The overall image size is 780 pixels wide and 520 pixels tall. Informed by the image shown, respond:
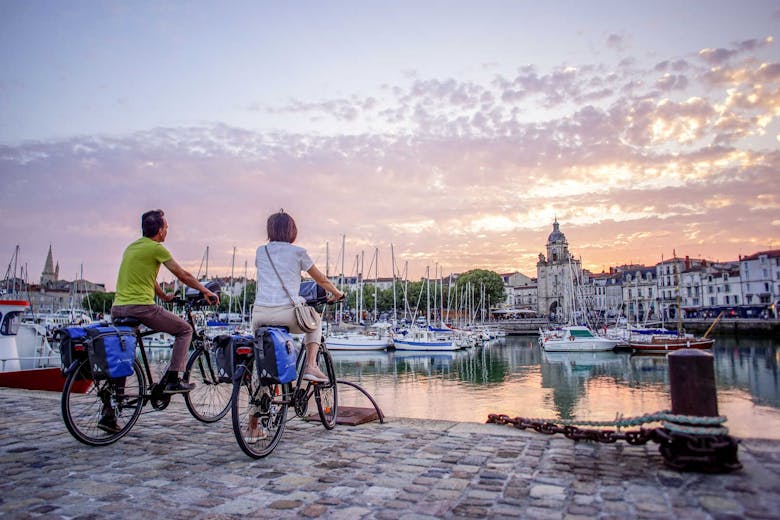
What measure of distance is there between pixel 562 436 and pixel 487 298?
114 m

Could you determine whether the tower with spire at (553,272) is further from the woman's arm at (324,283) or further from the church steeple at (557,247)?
the woman's arm at (324,283)

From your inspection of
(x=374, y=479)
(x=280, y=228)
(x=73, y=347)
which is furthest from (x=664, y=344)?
(x=73, y=347)

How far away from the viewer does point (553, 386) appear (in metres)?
27.1

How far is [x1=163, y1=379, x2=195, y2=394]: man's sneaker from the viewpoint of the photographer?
18.1 ft

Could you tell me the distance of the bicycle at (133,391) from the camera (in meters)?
4.96

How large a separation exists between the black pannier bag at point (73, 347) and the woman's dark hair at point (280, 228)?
6.43ft

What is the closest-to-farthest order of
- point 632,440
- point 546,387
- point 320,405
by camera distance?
point 632,440, point 320,405, point 546,387

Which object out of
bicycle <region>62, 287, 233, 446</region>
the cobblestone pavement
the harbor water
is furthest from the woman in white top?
the harbor water

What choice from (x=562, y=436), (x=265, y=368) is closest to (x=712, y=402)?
(x=562, y=436)

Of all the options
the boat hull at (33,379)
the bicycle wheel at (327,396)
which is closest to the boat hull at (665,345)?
the boat hull at (33,379)

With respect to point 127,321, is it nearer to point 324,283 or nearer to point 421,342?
point 324,283

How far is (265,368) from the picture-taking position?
4598mm

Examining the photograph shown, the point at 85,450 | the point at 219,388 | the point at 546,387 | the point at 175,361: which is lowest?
the point at 546,387

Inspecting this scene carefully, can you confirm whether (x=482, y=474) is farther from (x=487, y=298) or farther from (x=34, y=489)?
(x=487, y=298)
